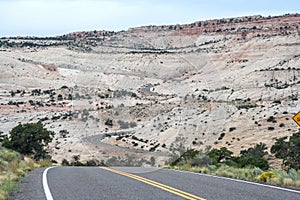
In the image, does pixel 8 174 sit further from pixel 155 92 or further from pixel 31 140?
pixel 31 140

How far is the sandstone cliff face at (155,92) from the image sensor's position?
1738 cm

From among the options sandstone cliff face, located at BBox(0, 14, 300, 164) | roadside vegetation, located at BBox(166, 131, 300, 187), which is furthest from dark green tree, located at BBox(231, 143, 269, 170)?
sandstone cliff face, located at BBox(0, 14, 300, 164)

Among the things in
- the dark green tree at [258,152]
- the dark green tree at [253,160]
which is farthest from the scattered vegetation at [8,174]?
the dark green tree at [258,152]

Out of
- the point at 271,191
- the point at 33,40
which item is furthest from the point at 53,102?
the point at 33,40

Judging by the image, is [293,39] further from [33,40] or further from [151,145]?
[151,145]

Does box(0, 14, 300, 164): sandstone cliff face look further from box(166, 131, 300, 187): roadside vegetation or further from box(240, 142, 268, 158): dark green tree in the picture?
box(240, 142, 268, 158): dark green tree


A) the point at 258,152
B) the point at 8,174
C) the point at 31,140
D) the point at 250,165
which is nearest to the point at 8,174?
the point at 8,174

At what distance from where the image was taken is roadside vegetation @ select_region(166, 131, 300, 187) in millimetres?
14661

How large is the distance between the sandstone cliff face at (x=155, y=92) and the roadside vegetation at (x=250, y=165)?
3.94ft

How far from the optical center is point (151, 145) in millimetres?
18562

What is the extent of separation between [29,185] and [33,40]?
160194 millimetres

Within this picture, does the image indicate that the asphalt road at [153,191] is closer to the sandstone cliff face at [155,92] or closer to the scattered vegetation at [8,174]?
the scattered vegetation at [8,174]

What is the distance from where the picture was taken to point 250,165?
2545 cm

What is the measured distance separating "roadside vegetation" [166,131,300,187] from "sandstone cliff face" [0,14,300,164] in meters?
1.20
